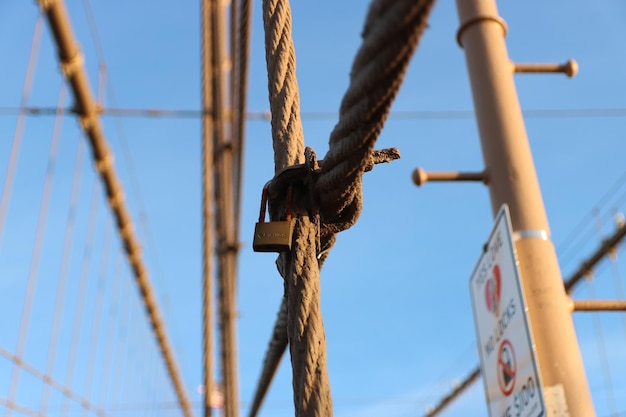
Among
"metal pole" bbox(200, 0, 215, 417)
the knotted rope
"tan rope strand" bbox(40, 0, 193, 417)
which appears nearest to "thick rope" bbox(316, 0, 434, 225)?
the knotted rope

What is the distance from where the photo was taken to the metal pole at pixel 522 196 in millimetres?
1436

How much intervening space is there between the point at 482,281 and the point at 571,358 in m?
0.25

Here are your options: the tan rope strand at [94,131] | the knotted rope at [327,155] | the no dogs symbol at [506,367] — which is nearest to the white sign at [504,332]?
the no dogs symbol at [506,367]

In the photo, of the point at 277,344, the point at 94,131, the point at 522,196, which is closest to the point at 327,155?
the point at 522,196

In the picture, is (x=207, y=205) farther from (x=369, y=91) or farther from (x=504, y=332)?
(x=369, y=91)

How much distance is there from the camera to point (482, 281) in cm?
161

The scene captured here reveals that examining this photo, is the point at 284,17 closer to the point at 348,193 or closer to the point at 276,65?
the point at 276,65

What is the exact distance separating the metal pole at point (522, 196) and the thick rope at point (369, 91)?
0.60 meters

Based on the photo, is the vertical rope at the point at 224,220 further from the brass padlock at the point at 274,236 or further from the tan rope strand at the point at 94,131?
the brass padlock at the point at 274,236

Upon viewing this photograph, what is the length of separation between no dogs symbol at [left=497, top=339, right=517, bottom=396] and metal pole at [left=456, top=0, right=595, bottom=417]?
2.6 inches

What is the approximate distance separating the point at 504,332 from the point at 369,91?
0.80 m

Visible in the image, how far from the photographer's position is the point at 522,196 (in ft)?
5.42

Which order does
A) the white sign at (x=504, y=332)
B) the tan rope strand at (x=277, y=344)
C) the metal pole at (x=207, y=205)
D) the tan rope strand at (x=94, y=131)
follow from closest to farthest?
1. the white sign at (x=504, y=332)
2. the tan rope strand at (x=277, y=344)
3. the tan rope strand at (x=94, y=131)
4. the metal pole at (x=207, y=205)

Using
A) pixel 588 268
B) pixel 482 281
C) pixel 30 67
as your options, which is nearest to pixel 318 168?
pixel 482 281
